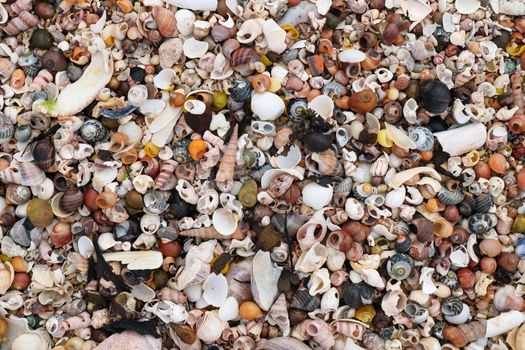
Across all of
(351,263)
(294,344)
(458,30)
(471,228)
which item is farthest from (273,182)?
(458,30)

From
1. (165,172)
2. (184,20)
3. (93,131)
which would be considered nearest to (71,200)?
(93,131)

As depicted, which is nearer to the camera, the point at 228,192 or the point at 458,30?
the point at 228,192

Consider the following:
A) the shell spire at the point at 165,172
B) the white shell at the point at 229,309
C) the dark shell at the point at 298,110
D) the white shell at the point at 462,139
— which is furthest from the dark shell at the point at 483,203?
the shell spire at the point at 165,172

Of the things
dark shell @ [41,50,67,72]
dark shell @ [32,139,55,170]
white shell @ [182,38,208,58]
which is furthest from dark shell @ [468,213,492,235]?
dark shell @ [41,50,67,72]

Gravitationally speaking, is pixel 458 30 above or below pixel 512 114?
above

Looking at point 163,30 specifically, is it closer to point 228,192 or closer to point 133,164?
point 133,164

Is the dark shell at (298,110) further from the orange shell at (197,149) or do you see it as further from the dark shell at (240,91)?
the orange shell at (197,149)

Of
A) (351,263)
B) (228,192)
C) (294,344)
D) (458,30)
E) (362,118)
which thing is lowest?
(294,344)
